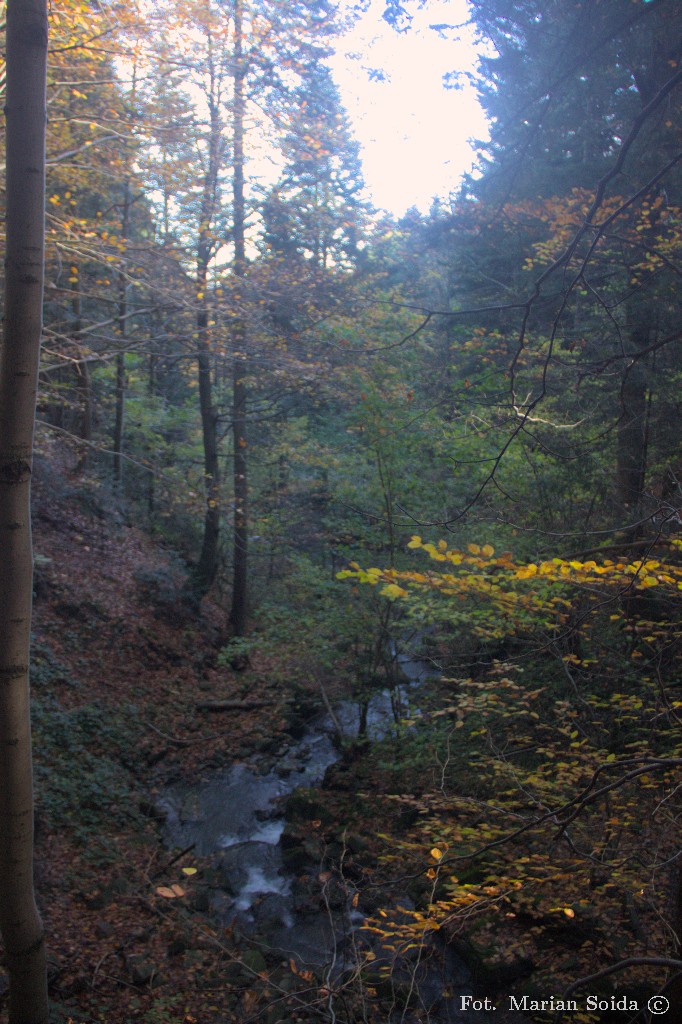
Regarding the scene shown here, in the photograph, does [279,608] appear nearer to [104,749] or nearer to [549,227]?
[104,749]

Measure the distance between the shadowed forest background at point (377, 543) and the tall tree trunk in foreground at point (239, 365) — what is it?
91 mm

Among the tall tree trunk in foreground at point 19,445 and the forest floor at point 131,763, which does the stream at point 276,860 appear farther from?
the tall tree trunk in foreground at point 19,445

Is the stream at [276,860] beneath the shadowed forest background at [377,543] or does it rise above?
beneath

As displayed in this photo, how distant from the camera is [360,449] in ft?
39.4

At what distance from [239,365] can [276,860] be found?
964cm

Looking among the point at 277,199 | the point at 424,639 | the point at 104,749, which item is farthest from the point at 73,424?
the point at 424,639

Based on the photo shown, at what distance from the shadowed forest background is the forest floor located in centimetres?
5

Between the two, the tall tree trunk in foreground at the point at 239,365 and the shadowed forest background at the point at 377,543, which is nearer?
the shadowed forest background at the point at 377,543

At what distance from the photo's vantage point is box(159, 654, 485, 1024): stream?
6.04 meters

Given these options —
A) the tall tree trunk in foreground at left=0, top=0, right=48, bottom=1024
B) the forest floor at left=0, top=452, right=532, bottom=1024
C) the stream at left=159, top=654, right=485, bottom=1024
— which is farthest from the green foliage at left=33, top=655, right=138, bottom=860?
the tall tree trunk in foreground at left=0, top=0, right=48, bottom=1024

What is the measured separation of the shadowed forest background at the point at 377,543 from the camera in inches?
174

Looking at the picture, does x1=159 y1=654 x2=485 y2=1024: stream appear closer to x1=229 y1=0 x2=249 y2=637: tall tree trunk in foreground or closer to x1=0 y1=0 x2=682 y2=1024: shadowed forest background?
x1=0 y1=0 x2=682 y2=1024: shadowed forest background

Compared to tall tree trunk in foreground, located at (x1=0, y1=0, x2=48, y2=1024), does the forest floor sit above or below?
below

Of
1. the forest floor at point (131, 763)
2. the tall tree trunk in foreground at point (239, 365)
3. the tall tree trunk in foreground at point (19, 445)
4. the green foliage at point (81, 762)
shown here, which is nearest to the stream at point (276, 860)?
the forest floor at point (131, 763)
